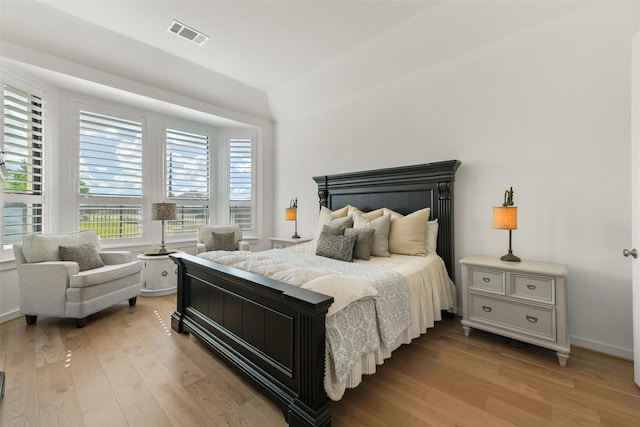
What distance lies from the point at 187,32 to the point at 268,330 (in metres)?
3.19

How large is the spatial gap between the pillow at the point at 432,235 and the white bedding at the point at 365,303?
0.77ft

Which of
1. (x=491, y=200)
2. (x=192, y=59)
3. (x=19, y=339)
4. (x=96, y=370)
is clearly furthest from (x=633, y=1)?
(x=19, y=339)

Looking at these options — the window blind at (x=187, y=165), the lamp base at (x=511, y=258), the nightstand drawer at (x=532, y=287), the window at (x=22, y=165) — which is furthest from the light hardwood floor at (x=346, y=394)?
the window blind at (x=187, y=165)

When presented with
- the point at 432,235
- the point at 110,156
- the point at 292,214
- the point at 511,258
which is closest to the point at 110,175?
the point at 110,156

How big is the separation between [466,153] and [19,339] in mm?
4661

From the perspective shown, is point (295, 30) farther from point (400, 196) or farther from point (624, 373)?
point (624, 373)

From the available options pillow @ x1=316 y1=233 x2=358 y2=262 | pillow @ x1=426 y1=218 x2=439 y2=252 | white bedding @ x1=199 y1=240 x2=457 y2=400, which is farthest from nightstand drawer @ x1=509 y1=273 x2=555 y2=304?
pillow @ x1=316 y1=233 x2=358 y2=262

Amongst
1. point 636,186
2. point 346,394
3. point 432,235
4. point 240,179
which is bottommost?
point 346,394

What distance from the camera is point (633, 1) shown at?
6.86ft

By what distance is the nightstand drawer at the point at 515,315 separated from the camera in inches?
81.6

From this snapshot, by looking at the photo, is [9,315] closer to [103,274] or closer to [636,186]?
[103,274]

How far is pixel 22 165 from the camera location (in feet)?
10.2

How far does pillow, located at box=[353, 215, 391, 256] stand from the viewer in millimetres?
2824

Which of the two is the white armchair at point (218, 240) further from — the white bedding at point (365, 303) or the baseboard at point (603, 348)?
the baseboard at point (603, 348)
